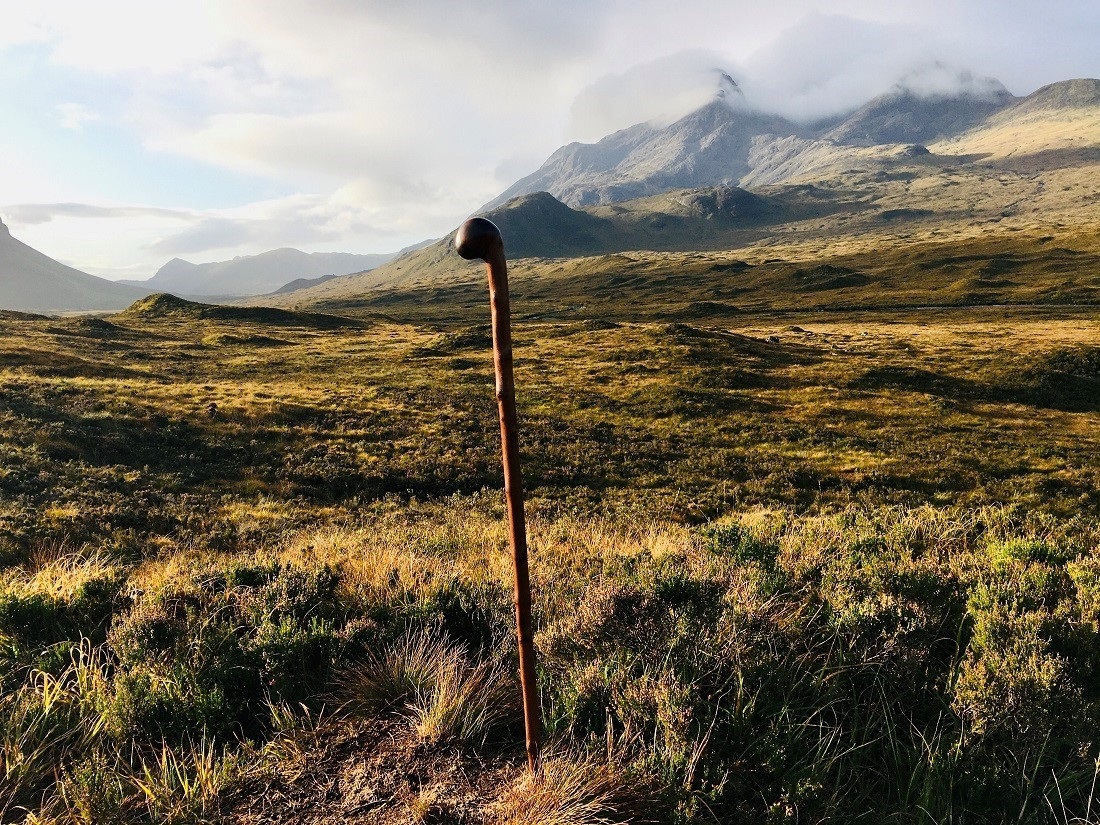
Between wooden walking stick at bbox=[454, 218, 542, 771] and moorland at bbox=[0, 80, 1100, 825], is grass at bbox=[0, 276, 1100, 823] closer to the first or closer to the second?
moorland at bbox=[0, 80, 1100, 825]

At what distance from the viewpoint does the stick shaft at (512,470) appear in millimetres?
2746

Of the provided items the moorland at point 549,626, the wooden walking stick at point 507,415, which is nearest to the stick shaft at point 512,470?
the wooden walking stick at point 507,415

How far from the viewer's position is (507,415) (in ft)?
9.44

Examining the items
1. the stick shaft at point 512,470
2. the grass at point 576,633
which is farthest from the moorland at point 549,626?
the stick shaft at point 512,470

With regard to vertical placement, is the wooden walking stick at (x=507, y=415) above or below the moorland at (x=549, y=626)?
above

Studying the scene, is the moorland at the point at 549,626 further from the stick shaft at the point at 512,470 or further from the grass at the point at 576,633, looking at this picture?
the stick shaft at the point at 512,470

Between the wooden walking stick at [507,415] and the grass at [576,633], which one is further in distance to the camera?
the grass at [576,633]

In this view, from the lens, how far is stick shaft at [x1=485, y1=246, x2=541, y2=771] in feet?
9.01

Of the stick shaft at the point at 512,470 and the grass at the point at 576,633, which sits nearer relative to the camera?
the stick shaft at the point at 512,470

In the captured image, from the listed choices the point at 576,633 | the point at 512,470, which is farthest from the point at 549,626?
the point at 512,470

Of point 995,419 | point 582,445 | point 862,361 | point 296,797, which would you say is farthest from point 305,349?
point 296,797

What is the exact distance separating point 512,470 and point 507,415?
29 centimetres

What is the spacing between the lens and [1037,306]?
7894 cm

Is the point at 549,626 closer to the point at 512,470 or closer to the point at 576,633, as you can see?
the point at 576,633
